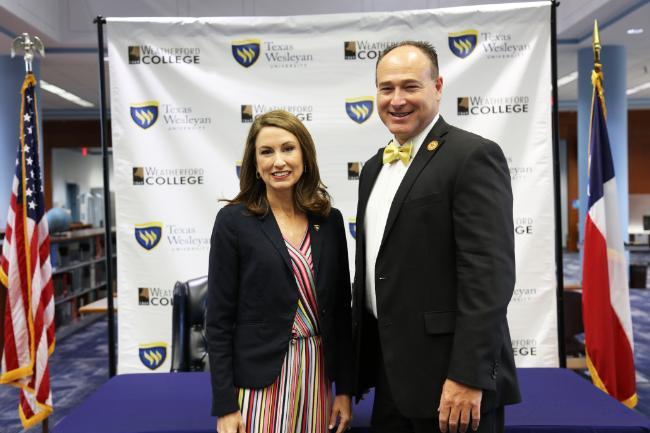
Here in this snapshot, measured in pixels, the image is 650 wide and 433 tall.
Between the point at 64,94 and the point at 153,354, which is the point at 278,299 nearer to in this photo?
the point at 153,354

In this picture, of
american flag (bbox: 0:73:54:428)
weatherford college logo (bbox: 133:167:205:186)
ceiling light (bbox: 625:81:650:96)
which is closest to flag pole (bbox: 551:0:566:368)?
weatherford college logo (bbox: 133:167:205:186)

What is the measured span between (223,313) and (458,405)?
26.1 inches

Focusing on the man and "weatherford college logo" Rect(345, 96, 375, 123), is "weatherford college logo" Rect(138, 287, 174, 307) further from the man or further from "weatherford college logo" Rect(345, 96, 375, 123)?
the man

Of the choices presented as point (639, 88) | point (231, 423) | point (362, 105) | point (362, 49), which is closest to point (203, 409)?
point (231, 423)

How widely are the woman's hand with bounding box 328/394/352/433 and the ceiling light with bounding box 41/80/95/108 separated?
898 cm

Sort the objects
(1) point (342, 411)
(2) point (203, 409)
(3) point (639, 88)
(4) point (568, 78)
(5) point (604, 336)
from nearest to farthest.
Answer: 1. (1) point (342, 411)
2. (2) point (203, 409)
3. (5) point (604, 336)
4. (4) point (568, 78)
5. (3) point (639, 88)

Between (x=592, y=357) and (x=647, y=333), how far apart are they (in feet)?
12.5

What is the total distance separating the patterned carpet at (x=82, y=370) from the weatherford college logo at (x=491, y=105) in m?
2.37

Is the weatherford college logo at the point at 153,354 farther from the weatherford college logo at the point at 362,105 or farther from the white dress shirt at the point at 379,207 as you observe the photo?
the white dress shirt at the point at 379,207

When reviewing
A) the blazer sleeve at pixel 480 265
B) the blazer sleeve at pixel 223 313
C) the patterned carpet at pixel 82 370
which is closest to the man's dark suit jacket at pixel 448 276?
the blazer sleeve at pixel 480 265

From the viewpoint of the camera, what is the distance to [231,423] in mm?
1469

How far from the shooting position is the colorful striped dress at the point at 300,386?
150 centimetres

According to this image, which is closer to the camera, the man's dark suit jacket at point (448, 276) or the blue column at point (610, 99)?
the man's dark suit jacket at point (448, 276)

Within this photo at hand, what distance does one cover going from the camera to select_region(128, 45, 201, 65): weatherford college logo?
3037 millimetres
